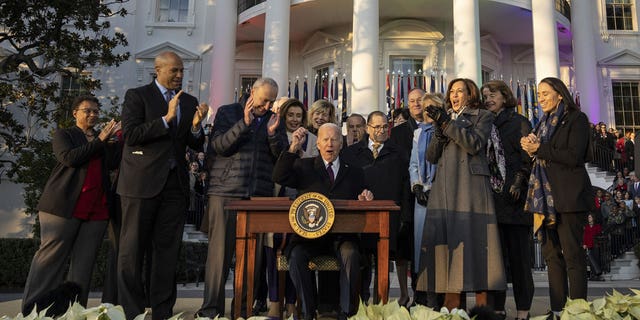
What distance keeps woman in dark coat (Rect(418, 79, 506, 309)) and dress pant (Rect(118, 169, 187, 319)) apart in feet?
6.93

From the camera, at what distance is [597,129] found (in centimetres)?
1842

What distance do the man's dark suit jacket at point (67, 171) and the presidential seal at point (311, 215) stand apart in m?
2.05

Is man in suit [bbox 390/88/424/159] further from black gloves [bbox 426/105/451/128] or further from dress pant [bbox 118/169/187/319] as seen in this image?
dress pant [bbox 118/169/187/319]

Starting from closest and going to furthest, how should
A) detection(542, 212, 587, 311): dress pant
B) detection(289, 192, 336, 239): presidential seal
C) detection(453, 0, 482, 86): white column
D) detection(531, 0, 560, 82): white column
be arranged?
detection(289, 192, 336, 239): presidential seal
detection(542, 212, 587, 311): dress pant
detection(453, 0, 482, 86): white column
detection(531, 0, 560, 82): white column

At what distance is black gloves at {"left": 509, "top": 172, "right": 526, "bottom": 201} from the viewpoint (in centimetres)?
457

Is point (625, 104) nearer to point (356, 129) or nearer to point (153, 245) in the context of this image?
point (356, 129)

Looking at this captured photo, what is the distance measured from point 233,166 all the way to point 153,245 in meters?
0.96

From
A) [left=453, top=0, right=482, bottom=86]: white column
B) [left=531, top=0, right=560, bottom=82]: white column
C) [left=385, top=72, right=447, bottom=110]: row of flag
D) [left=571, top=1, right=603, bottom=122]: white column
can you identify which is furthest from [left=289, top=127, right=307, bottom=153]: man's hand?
[left=571, top=1, right=603, bottom=122]: white column

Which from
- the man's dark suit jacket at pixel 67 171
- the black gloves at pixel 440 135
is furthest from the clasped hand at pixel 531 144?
the man's dark suit jacket at pixel 67 171

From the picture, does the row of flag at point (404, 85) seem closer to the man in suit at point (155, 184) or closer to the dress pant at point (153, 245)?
the man in suit at point (155, 184)

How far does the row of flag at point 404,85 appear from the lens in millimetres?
18062

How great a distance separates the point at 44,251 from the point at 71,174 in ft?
2.31

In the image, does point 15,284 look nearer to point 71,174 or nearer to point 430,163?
point 71,174

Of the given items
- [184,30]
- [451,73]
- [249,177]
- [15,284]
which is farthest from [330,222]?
[184,30]
